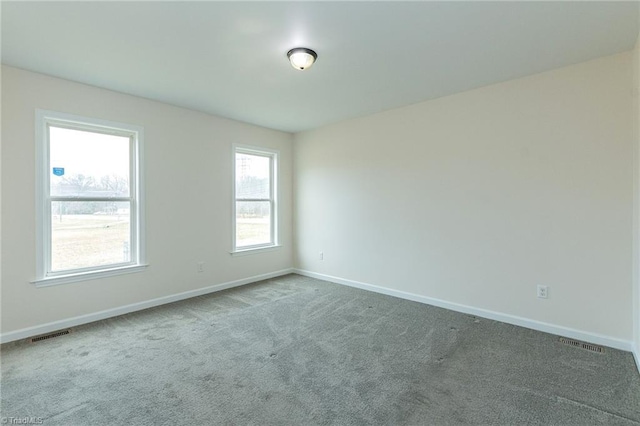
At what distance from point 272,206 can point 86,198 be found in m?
2.65

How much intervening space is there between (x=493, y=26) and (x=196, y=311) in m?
4.00

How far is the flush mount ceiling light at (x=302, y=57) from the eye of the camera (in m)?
2.52

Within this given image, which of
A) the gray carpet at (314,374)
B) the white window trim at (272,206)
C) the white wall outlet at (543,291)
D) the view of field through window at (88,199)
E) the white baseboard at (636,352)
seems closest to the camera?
the gray carpet at (314,374)

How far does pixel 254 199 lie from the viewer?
5.05 m

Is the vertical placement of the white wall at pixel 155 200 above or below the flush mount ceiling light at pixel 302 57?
below

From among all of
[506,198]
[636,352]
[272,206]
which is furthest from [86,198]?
[636,352]

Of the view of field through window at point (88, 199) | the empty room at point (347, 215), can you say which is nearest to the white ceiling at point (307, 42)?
the empty room at point (347, 215)

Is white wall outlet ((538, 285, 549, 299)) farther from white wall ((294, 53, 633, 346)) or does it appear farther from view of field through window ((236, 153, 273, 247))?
view of field through window ((236, 153, 273, 247))

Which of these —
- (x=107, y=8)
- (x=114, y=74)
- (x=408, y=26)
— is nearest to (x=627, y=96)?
(x=408, y=26)

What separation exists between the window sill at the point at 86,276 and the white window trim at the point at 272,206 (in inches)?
53.3

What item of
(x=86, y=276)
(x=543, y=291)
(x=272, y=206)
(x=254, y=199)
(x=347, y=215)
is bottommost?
(x=543, y=291)

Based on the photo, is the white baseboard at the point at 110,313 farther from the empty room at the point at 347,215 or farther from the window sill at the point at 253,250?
the window sill at the point at 253,250

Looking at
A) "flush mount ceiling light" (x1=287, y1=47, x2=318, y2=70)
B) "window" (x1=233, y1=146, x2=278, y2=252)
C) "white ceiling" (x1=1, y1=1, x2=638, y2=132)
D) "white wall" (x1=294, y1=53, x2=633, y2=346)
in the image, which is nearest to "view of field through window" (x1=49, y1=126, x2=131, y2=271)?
"white ceiling" (x1=1, y1=1, x2=638, y2=132)

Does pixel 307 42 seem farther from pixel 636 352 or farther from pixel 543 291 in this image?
pixel 636 352
